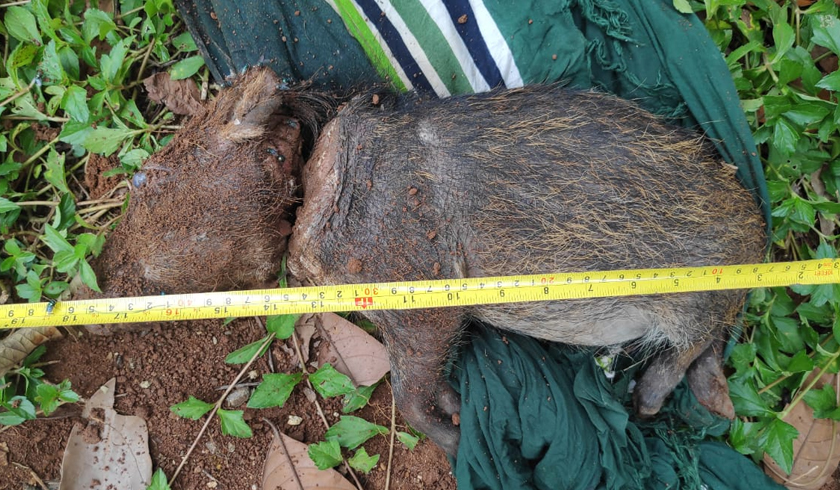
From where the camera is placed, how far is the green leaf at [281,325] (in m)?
3.39

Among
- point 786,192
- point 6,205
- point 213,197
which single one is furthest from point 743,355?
point 6,205

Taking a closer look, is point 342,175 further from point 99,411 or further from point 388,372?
point 99,411

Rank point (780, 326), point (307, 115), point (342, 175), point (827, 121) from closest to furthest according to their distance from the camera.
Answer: point (342, 175) → point (307, 115) → point (827, 121) → point (780, 326)

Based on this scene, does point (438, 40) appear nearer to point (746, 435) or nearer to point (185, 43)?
point (185, 43)

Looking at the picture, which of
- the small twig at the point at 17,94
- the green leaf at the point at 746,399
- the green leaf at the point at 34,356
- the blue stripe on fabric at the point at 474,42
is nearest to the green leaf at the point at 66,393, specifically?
the green leaf at the point at 34,356

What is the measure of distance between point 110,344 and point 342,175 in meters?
1.93

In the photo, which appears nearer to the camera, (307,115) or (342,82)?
(307,115)

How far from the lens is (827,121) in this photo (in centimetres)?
320

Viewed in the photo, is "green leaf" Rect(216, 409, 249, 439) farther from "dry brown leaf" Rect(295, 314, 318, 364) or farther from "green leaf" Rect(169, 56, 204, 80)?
"green leaf" Rect(169, 56, 204, 80)

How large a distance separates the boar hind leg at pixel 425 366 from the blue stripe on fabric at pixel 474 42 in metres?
1.34

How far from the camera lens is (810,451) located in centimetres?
341

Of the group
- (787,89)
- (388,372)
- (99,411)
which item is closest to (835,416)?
(787,89)

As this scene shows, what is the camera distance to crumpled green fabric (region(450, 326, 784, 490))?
304 cm

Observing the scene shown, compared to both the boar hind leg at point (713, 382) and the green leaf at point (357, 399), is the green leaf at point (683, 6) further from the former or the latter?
the green leaf at point (357, 399)
